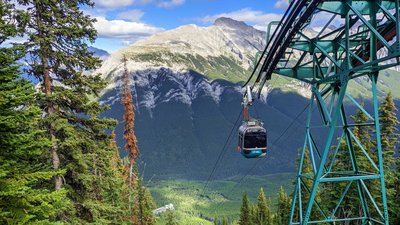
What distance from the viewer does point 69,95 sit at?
15.5 m

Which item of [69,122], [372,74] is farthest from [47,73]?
[372,74]

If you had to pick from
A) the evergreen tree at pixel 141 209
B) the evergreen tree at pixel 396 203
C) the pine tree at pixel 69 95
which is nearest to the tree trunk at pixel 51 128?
the pine tree at pixel 69 95

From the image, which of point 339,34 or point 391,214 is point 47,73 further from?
point 391,214

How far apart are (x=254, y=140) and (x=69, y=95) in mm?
9554

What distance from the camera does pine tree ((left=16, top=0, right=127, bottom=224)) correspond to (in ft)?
49.1

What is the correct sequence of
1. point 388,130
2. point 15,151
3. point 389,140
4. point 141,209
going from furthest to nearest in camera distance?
point 141,209
point 389,140
point 388,130
point 15,151

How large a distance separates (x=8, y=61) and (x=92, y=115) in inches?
230

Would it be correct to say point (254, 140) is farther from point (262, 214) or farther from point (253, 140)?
point (262, 214)

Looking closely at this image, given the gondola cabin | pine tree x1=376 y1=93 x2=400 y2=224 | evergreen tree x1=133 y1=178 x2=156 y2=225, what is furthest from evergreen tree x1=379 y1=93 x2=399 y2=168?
evergreen tree x1=133 y1=178 x2=156 y2=225

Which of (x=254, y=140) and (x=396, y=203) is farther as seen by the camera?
(x=396, y=203)

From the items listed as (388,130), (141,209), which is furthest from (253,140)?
(388,130)

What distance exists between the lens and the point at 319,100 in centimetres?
1516

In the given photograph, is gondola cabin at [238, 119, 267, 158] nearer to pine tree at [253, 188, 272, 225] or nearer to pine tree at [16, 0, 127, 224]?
pine tree at [16, 0, 127, 224]

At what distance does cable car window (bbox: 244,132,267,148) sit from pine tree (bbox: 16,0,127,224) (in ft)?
23.0
